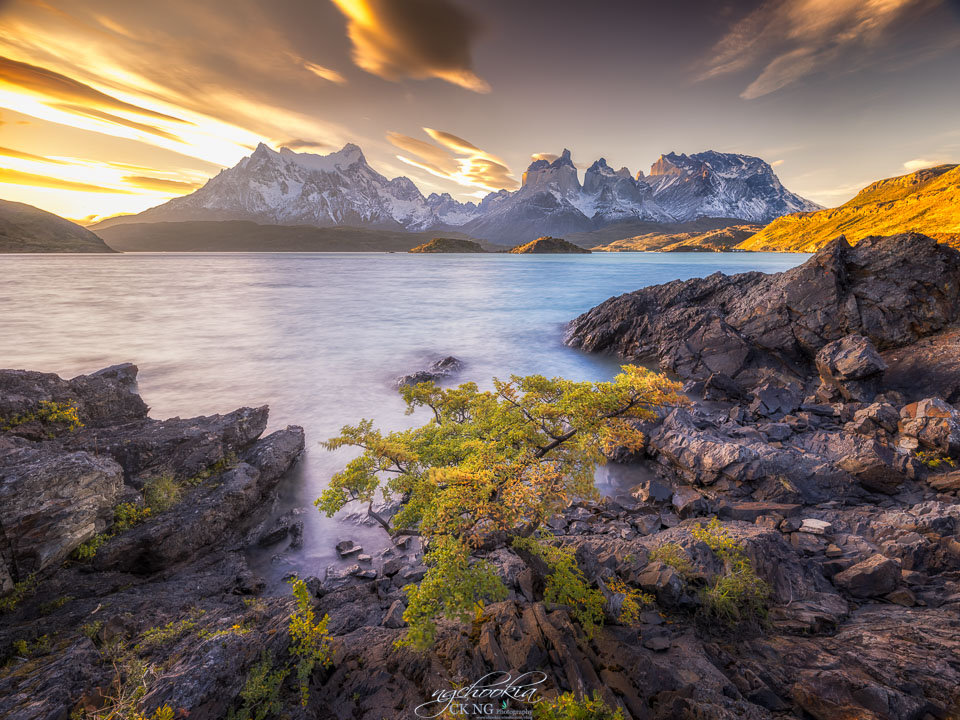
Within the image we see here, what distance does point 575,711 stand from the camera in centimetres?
543

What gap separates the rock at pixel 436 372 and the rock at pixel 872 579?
23293 mm

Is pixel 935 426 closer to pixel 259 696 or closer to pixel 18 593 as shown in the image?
pixel 259 696

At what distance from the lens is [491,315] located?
189 feet

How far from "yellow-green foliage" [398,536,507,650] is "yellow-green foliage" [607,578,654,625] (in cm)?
330

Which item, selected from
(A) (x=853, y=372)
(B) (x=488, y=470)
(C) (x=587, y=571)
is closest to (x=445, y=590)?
(B) (x=488, y=470)

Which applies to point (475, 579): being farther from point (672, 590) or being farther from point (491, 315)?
Answer: point (491, 315)

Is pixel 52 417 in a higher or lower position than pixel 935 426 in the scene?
lower

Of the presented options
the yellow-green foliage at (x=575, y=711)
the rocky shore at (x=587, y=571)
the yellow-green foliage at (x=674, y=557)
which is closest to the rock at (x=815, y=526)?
the rocky shore at (x=587, y=571)

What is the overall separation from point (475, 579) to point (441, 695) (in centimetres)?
188

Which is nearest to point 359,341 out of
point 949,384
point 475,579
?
point 475,579

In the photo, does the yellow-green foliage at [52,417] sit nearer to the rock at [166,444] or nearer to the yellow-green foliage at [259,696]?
the rock at [166,444]

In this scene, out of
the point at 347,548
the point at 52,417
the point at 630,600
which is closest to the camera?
the point at 630,600

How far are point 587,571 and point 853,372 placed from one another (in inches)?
825

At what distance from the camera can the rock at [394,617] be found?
8930mm
